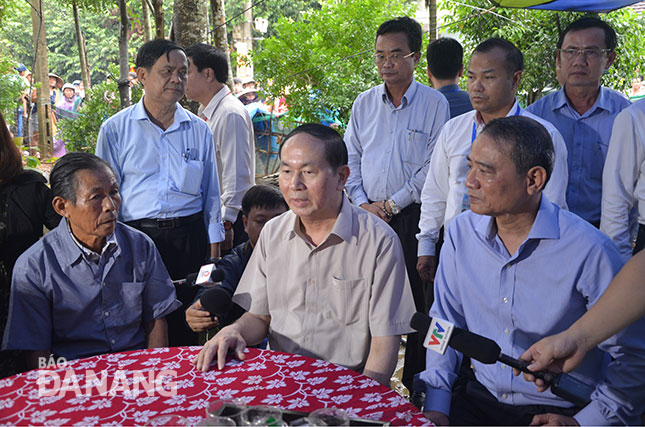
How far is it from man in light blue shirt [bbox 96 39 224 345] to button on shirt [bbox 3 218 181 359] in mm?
928

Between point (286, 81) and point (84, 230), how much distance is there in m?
6.44

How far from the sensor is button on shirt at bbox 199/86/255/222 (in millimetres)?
4453

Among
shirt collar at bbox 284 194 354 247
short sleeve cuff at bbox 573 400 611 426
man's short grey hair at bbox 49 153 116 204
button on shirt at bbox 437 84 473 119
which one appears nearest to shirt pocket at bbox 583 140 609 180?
button on shirt at bbox 437 84 473 119

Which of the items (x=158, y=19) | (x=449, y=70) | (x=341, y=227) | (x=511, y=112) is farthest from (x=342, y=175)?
(x=158, y=19)

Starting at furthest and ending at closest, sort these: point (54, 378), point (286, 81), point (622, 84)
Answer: point (622, 84), point (286, 81), point (54, 378)

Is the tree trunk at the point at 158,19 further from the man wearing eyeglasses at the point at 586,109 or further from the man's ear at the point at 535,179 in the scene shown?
the man's ear at the point at 535,179

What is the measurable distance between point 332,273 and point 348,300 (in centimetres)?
13

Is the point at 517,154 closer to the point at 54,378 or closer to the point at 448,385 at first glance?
the point at 448,385

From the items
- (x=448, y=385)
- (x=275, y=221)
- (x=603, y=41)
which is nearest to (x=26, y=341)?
(x=275, y=221)

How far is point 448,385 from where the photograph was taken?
2309 mm

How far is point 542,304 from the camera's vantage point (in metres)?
2.22

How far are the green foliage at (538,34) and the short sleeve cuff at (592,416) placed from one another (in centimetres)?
759

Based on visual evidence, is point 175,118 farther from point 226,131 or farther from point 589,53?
point 589,53

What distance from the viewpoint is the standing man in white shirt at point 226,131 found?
4.46m
